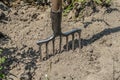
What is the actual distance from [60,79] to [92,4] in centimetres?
110

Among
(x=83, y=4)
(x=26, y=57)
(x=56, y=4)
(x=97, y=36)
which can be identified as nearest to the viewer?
(x=56, y=4)

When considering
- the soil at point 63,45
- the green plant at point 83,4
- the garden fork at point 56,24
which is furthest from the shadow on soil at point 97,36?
the green plant at point 83,4

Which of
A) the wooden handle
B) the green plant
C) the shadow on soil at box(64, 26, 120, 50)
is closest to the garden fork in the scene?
the wooden handle

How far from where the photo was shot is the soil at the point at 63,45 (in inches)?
112

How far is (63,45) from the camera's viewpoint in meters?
3.13

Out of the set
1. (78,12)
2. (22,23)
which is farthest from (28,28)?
(78,12)

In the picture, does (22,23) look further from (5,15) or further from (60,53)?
(60,53)

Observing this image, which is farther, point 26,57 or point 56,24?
point 26,57

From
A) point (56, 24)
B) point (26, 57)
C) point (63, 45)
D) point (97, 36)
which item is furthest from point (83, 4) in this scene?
point (26, 57)

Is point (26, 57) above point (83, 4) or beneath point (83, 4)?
beneath

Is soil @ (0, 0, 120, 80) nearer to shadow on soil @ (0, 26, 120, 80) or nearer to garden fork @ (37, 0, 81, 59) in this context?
shadow on soil @ (0, 26, 120, 80)

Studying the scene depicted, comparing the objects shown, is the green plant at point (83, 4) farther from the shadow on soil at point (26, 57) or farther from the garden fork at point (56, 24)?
the garden fork at point (56, 24)

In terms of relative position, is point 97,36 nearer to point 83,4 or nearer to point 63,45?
point 63,45

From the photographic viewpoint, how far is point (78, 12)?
348 centimetres
